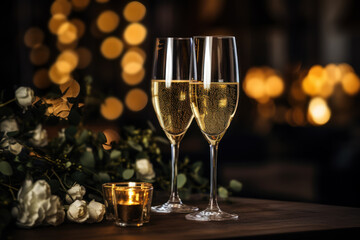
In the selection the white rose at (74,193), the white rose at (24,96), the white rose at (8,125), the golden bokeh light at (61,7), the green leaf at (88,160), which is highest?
the golden bokeh light at (61,7)

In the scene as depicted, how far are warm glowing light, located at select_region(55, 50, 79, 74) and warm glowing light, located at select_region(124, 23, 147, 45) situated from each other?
707mm

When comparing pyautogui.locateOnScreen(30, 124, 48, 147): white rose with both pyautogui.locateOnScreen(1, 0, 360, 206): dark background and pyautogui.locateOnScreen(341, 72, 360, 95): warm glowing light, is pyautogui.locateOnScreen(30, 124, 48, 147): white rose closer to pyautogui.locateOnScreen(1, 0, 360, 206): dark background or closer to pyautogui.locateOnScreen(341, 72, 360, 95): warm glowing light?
pyautogui.locateOnScreen(1, 0, 360, 206): dark background

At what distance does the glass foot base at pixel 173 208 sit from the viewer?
1261 mm

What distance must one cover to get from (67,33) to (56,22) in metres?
0.22

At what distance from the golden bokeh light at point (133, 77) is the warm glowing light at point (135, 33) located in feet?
1.31

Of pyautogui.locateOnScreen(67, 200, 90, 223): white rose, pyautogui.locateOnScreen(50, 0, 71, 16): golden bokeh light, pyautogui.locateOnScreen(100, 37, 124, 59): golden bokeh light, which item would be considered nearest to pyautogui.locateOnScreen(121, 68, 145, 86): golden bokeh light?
pyautogui.locateOnScreen(100, 37, 124, 59): golden bokeh light

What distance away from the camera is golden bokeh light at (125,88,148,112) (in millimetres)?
7723

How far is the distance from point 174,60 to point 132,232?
417 millimetres

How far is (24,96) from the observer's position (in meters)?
1.23

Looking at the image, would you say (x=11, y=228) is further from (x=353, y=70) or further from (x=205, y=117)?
(x=353, y=70)

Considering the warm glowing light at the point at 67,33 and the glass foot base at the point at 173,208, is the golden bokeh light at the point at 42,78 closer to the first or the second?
the warm glowing light at the point at 67,33

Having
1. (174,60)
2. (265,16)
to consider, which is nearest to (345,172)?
(174,60)

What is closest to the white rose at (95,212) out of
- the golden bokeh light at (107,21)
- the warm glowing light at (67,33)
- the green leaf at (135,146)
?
the green leaf at (135,146)

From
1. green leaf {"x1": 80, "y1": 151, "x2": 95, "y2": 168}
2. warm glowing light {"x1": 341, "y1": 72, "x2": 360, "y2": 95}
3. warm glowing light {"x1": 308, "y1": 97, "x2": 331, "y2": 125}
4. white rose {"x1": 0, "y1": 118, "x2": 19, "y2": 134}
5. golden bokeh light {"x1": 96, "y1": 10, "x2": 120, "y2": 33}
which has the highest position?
golden bokeh light {"x1": 96, "y1": 10, "x2": 120, "y2": 33}
